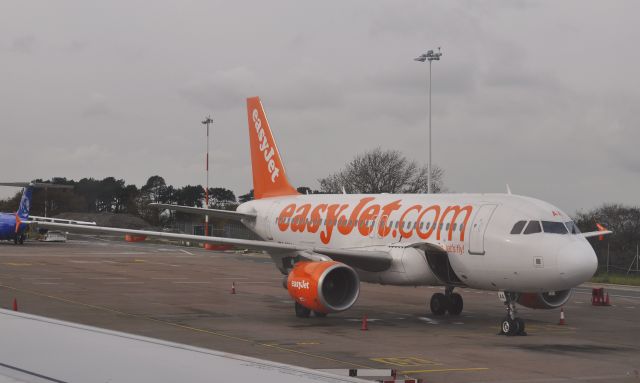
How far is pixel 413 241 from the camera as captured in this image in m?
24.7

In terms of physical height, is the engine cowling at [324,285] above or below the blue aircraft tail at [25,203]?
below

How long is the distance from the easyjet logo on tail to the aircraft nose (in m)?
14.7

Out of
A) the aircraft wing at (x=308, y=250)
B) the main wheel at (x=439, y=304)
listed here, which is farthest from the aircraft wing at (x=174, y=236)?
the main wheel at (x=439, y=304)

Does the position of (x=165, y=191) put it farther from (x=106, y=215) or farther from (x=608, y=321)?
(x=608, y=321)

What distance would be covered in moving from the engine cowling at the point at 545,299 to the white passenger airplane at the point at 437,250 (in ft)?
0.09

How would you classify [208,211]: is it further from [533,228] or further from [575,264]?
A: [575,264]

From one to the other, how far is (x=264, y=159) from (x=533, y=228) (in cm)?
1451

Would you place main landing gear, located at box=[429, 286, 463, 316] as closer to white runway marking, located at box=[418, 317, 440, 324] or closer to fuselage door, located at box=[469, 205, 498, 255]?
white runway marking, located at box=[418, 317, 440, 324]

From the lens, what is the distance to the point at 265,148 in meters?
33.8

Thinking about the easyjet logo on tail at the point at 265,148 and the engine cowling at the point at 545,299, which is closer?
the engine cowling at the point at 545,299

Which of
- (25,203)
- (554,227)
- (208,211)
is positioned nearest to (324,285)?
(554,227)

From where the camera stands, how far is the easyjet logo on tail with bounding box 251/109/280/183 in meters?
33.5

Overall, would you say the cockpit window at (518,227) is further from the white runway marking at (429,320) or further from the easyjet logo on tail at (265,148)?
the easyjet logo on tail at (265,148)

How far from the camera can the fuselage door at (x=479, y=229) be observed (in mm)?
22453
